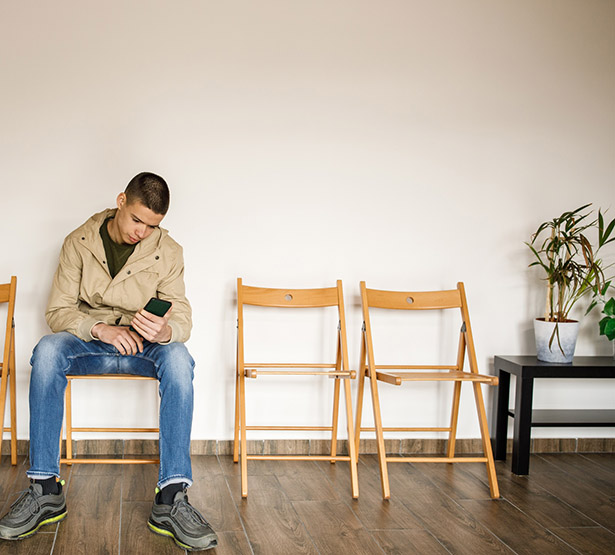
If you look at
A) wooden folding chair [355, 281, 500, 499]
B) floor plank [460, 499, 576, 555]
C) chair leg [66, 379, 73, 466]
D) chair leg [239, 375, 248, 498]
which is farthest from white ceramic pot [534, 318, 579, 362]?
chair leg [66, 379, 73, 466]

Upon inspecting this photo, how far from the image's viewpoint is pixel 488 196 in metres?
3.54

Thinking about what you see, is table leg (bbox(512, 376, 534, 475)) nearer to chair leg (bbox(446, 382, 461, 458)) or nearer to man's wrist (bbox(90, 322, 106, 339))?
chair leg (bbox(446, 382, 461, 458))

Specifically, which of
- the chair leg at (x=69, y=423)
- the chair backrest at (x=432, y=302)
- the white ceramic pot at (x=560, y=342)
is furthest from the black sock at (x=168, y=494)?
the white ceramic pot at (x=560, y=342)

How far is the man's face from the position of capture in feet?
8.61

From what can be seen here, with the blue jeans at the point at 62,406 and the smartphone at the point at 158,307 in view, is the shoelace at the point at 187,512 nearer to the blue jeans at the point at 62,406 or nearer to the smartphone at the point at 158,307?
the blue jeans at the point at 62,406

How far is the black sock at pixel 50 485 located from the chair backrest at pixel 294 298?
1.03 m

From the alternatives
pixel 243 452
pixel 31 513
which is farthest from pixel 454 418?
pixel 31 513

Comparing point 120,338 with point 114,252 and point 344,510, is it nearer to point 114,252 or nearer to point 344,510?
point 114,252

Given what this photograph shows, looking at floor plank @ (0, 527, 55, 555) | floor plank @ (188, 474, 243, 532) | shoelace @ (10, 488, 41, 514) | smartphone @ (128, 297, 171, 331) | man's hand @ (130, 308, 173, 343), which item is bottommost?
floor plank @ (188, 474, 243, 532)

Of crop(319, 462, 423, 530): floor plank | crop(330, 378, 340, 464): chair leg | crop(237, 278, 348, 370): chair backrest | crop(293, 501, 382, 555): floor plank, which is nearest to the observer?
crop(293, 501, 382, 555): floor plank

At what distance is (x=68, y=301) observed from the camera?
9.00 feet

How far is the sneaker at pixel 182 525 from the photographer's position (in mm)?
2209

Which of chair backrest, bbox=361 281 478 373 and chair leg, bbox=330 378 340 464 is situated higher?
chair backrest, bbox=361 281 478 373

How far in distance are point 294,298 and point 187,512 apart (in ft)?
3.82
